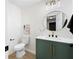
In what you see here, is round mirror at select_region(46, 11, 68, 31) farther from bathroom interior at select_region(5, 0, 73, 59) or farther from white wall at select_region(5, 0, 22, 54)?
white wall at select_region(5, 0, 22, 54)

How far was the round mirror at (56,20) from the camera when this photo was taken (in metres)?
2.66

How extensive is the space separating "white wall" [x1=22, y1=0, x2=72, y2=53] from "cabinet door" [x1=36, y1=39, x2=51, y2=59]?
0.85 meters

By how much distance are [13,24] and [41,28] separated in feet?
4.46

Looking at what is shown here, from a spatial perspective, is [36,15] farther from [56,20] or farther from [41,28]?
[56,20]

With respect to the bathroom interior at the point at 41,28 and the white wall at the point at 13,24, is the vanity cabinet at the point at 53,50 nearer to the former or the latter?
the bathroom interior at the point at 41,28

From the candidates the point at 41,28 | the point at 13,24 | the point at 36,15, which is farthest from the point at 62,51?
the point at 13,24

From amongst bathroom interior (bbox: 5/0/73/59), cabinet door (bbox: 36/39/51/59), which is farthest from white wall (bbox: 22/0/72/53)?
cabinet door (bbox: 36/39/51/59)

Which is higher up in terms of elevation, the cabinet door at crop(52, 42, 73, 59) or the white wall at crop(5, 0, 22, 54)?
the white wall at crop(5, 0, 22, 54)

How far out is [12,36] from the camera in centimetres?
386

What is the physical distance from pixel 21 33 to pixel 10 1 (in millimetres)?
1549

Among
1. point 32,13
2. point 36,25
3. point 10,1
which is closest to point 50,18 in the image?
point 36,25

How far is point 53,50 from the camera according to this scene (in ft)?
7.57

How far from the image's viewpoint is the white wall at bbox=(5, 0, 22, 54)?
370cm

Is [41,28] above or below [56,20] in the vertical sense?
below
